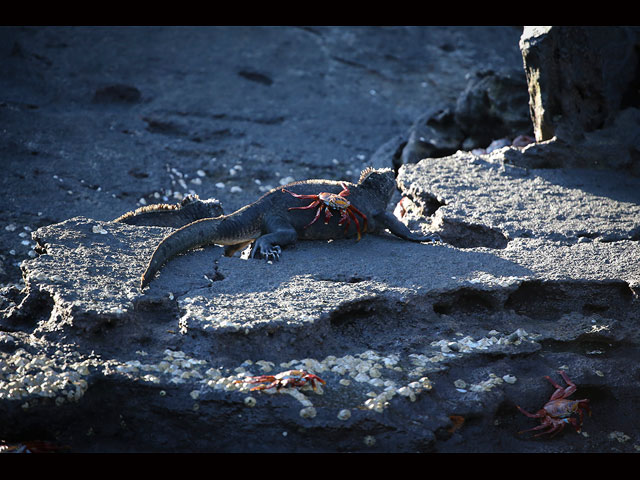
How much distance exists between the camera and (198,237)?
17.6 feet

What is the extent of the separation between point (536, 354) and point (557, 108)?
3678mm

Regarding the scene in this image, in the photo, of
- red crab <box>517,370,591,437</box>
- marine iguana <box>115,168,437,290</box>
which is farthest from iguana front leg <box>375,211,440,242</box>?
red crab <box>517,370,591,437</box>

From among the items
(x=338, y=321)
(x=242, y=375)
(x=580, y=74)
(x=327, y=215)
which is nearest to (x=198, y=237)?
(x=327, y=215)

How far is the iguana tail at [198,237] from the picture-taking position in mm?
4906

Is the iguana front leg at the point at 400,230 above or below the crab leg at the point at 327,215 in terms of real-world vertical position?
below

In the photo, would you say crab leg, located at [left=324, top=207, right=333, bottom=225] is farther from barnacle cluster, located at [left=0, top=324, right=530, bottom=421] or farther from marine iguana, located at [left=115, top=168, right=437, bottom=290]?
barnacle cluster, located at [left=0, top=324, right=530, bottom=421]

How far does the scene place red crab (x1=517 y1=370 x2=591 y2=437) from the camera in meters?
4.17

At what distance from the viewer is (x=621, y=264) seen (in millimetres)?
5168

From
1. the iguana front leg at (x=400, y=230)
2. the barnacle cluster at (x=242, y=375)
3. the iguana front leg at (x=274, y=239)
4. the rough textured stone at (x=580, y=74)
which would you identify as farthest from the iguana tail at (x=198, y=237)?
the rough textured stone at (x=580, y=74)

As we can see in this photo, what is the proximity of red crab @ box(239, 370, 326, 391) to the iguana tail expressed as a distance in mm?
1158

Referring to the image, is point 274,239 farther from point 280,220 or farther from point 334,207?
point 334,207

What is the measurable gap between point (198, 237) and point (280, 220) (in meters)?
0.72

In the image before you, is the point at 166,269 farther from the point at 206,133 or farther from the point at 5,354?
the point at 206,133

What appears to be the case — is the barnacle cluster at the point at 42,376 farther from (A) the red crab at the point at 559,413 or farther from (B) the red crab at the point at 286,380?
(A) the red crab at the point at 559,413
